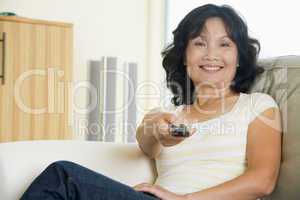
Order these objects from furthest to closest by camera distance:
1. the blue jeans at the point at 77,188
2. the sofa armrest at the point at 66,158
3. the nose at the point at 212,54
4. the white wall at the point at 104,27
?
the white wall at the point at 104,27 → the nose at the point at 212,54 → the sofa armrest at the point at 66,158 → the blue jeans at the point at 77,188

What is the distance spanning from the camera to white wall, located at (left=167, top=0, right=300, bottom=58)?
213cm

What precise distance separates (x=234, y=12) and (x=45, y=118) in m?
1.36

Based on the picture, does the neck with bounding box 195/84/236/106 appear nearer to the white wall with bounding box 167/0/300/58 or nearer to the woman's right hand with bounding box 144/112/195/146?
the woman's right hand with bounding box 144/112/195/146

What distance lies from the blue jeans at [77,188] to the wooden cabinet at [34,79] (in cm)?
133

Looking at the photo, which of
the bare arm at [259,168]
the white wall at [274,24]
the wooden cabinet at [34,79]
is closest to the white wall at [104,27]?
the wooden cabinet at [34,79]

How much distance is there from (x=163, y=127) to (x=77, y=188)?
30cm

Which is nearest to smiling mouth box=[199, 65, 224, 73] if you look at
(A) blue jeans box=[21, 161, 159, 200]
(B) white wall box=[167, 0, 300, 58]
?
(A) blue jeans box=[21, 161, 159, 200]

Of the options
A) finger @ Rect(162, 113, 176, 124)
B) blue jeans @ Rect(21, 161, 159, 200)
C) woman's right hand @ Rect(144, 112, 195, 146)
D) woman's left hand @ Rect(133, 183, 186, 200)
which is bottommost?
woman's left hand @ Rect(133, 183, 186, 200)

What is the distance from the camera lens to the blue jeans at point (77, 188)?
97 cm

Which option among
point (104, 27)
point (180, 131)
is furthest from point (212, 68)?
point (104, 27)

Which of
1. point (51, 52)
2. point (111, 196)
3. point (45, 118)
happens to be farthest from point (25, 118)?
point (111, 196)

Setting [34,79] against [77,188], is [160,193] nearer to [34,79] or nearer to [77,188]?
[77,188]

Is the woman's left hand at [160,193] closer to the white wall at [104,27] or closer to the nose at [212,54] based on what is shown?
the nose at [212,54]

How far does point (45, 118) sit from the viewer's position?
7.68 ft
